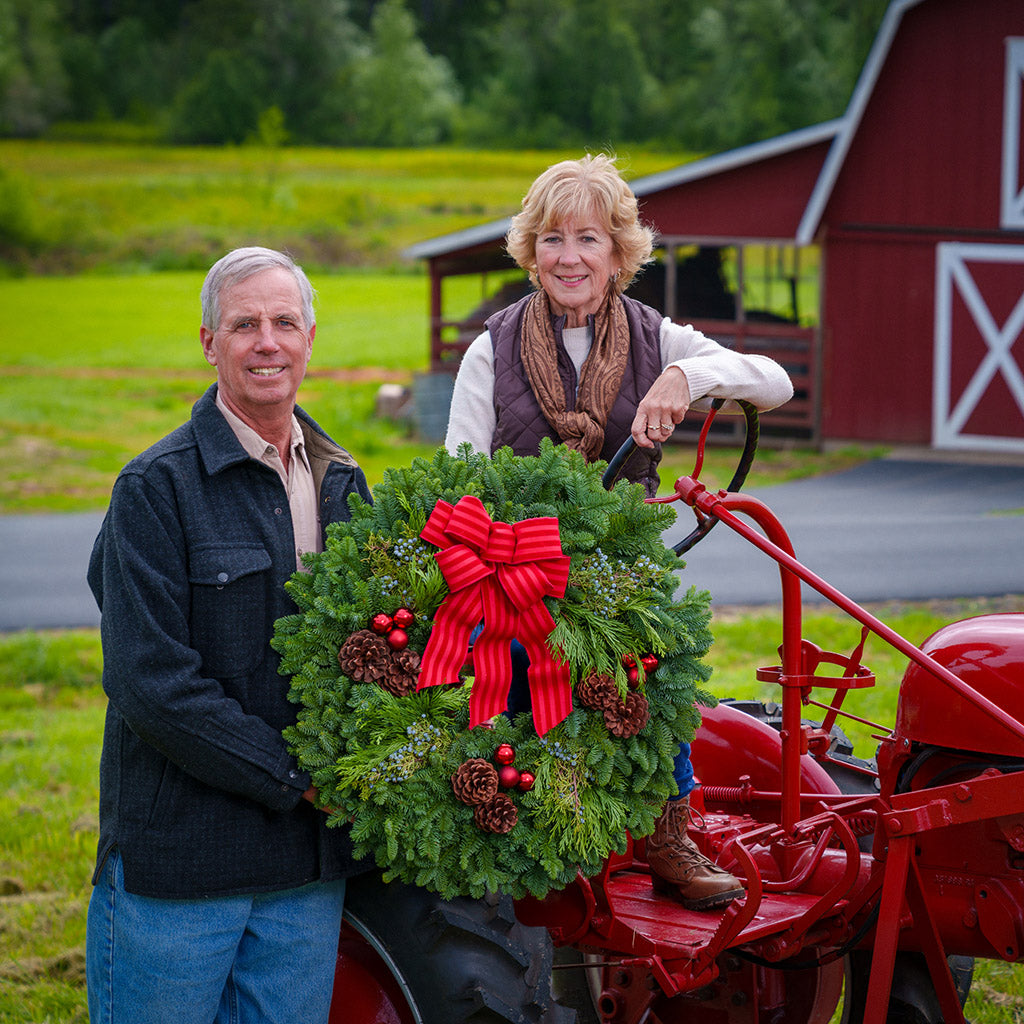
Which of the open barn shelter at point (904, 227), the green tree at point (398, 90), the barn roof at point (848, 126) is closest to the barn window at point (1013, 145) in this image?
the open barn shelter at point (904, 227)

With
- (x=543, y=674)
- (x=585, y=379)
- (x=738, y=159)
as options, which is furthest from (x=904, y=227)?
(x=543, y=674)

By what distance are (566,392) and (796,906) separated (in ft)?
3.79

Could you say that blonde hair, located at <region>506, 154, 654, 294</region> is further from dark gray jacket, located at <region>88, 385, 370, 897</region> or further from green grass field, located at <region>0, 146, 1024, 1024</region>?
green grass field, located at <region>0, 146, 1024, 1024</region>

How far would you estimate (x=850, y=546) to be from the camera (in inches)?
422

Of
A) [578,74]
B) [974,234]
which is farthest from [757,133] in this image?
[974,234]

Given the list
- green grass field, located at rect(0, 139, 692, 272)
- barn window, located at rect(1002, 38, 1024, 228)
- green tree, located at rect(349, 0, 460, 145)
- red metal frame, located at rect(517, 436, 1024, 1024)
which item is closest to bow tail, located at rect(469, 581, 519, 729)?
red metal frame, located at rect(517, 436, 1024, 1024)

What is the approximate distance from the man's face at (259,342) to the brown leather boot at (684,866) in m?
1.15

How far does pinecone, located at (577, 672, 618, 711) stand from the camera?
224cm

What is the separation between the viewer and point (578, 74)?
40.6 m

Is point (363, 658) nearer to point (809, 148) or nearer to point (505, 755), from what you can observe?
point (505, 755)

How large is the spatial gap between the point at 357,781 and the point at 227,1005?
1.67 feet

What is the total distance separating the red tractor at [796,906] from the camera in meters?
2.37

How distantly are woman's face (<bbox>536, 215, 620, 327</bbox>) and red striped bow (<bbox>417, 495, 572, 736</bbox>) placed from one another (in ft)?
2.66

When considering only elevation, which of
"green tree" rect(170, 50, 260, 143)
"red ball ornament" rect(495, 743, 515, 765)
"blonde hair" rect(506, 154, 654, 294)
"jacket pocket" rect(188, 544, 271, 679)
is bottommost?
"red ball ornament" rect(495, 743, 515, 765)
